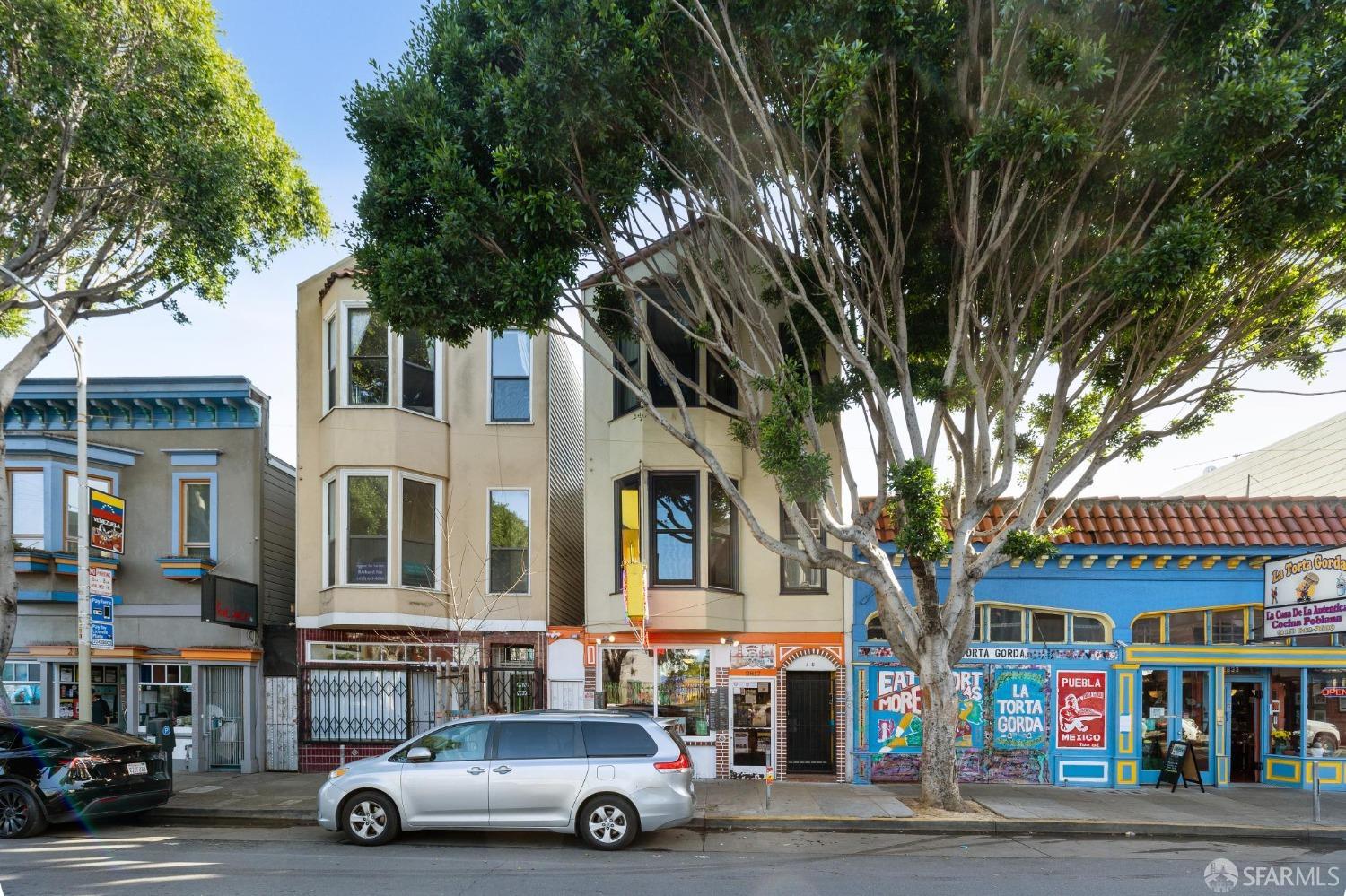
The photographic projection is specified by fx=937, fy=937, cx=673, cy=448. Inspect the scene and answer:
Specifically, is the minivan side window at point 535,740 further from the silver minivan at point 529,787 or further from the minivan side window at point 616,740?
the minivan side window at point 616,740

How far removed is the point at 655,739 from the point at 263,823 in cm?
572

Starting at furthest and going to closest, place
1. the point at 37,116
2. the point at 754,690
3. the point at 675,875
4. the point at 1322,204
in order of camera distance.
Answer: the point at 754,690 < the point at 37,116 < the point at 1322,204 < the point at 675,875

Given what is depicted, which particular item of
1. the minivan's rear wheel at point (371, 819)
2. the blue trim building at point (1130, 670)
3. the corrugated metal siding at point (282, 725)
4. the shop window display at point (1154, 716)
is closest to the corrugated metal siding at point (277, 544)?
the corrugated metal siding at point (282, 725)

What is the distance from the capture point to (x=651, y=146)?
488 inches

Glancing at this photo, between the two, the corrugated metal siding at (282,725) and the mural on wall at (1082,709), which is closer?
the mural on wall at (1082,709)

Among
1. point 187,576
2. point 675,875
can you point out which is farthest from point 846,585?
point 187,576

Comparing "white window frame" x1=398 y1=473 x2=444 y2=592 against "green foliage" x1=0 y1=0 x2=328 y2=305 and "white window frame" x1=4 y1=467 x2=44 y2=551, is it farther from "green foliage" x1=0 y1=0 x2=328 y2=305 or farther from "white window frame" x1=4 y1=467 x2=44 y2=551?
"white window frame" x1=4 y1=467 x2=44 y2=551

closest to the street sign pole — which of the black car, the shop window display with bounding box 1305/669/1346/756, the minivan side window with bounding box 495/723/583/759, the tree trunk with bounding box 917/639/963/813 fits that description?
the black car

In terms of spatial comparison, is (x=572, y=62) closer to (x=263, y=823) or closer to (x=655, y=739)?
(x=655, y=739)

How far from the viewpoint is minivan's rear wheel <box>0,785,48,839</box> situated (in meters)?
11.1

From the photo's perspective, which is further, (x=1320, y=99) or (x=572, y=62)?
(x=572, y=62)

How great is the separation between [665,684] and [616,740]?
6.01 m

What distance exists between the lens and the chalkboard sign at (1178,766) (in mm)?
15281

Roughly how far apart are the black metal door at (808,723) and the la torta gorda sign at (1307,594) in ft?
24.3
